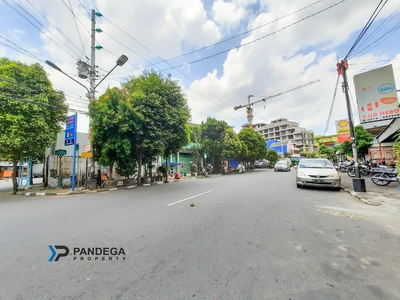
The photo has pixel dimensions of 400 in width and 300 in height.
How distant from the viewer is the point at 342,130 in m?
24.1

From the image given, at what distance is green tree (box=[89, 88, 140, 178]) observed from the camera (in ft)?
36.9

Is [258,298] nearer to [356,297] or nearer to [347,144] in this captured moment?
[356,297]

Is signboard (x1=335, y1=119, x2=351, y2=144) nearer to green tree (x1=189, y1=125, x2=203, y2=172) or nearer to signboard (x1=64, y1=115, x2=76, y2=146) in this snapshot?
green tree (x1=189, y1=125, x2=203, y2=172)

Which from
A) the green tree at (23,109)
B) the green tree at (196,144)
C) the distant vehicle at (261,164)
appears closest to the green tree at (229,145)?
the green tree at (196,144)

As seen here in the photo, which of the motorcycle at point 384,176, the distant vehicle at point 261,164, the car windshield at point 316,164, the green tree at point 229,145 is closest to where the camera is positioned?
the car windshield at point 316,164

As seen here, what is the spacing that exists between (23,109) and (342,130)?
31.0m

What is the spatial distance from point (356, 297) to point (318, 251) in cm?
111

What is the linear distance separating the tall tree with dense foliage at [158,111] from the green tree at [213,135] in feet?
42.5

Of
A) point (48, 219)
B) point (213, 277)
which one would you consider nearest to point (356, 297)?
point (213, 277)

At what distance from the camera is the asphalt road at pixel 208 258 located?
2199 mm

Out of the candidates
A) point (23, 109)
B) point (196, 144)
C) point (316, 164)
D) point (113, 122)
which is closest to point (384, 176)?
point (316, 164)

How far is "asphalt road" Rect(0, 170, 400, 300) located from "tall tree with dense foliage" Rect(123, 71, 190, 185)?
7.79m
